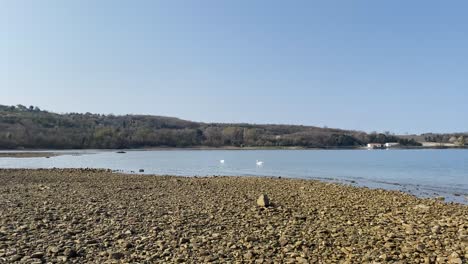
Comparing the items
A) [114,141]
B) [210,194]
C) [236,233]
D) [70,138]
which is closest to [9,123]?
[70,138]

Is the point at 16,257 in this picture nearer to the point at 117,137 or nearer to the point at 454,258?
the point at 454,258

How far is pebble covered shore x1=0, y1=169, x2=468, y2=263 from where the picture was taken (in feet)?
31.7

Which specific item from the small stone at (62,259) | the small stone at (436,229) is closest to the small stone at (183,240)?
the small stone at (62,259)

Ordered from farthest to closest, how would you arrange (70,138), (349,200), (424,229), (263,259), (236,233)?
(70,138)
(349,200)
(424,229)
(236,233)
(263,259)

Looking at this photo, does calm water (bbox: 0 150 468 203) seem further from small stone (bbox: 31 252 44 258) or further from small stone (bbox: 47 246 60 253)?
small stone (bbox: 31 252 44 258)

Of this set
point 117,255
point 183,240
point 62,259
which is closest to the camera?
point 62,259

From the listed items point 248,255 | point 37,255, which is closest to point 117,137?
point 37,255

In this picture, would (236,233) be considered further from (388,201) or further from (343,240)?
(388,201)

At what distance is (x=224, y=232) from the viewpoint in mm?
12156

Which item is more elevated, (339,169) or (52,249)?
(339,169)

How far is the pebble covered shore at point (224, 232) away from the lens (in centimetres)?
966

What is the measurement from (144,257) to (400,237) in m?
6.30

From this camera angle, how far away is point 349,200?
67.8 feet

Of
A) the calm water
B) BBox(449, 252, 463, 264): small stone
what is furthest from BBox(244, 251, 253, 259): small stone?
the calm water
